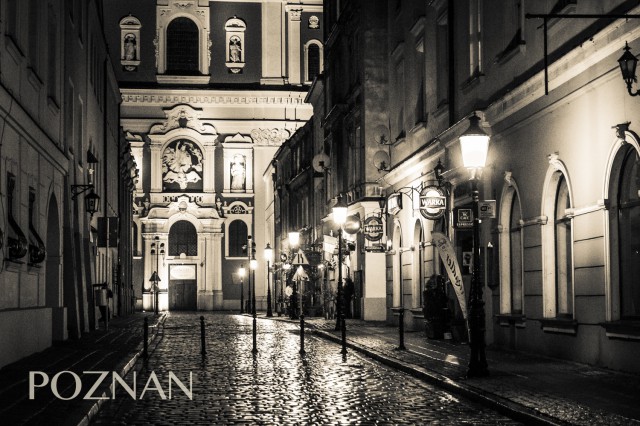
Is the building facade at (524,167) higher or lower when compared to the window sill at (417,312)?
higher

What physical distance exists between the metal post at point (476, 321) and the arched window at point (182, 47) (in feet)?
230

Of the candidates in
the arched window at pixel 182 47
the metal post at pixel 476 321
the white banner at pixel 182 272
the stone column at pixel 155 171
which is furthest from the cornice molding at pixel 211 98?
the metal post at pixel 476 321

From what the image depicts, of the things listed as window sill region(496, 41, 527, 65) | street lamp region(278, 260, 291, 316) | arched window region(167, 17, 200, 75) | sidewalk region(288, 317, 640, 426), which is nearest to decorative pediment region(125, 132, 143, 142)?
arched window region(167, 17, 200, 75)

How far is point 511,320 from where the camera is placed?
74.7 ft

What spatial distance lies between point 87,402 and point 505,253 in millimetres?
12116

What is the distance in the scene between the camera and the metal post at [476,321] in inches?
651

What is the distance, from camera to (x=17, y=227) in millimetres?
19766

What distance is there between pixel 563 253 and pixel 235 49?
67450mm

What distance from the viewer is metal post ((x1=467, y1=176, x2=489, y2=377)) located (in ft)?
54.3

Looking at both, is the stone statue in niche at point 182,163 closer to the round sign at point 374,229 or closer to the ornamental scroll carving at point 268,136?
the ornamental scroll carving at point 268,136

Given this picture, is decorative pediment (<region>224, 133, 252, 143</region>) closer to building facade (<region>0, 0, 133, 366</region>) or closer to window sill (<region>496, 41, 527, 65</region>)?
building facade (<region>0, 0, 133, 366</region>)

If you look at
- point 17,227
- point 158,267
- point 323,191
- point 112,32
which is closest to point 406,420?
point 17,227

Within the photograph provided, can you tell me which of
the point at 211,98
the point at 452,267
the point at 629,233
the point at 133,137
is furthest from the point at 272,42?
the point at 629,233

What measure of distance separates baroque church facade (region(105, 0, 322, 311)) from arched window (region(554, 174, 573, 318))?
63020mm
